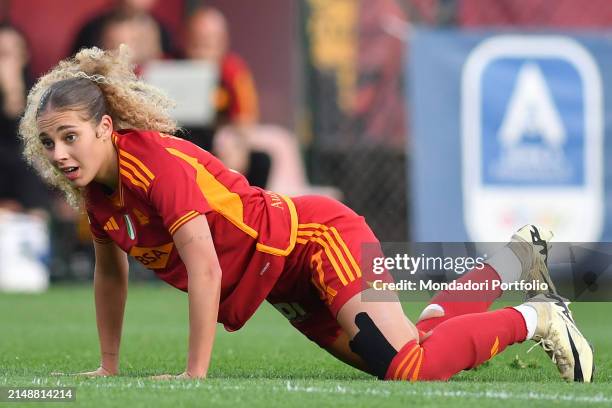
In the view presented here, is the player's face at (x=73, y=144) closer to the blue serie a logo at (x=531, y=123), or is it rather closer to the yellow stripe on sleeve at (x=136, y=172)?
the yellow stripe on sleeve at (x=136, y=172)

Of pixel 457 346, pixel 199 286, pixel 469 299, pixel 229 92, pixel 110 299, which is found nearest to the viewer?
pixel 199 286

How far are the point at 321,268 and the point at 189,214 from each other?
647 mm

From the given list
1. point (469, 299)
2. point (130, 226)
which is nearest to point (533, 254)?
point (469, 299)

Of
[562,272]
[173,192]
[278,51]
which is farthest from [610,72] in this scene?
[173,192]

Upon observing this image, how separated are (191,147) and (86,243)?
746 centimetres

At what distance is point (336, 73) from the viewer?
1159cm

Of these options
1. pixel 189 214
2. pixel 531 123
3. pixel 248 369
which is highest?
pixel 189 214

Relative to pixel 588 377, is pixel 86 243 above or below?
below

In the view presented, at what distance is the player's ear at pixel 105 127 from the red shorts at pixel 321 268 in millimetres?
836

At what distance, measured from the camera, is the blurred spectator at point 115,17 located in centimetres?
1178

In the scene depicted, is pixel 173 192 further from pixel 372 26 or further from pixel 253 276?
A: pixel 372 26

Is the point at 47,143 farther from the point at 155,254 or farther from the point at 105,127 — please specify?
the point at 155,254

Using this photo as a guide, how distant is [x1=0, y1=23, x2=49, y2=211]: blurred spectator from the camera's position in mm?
11445

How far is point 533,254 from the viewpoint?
5.23m
